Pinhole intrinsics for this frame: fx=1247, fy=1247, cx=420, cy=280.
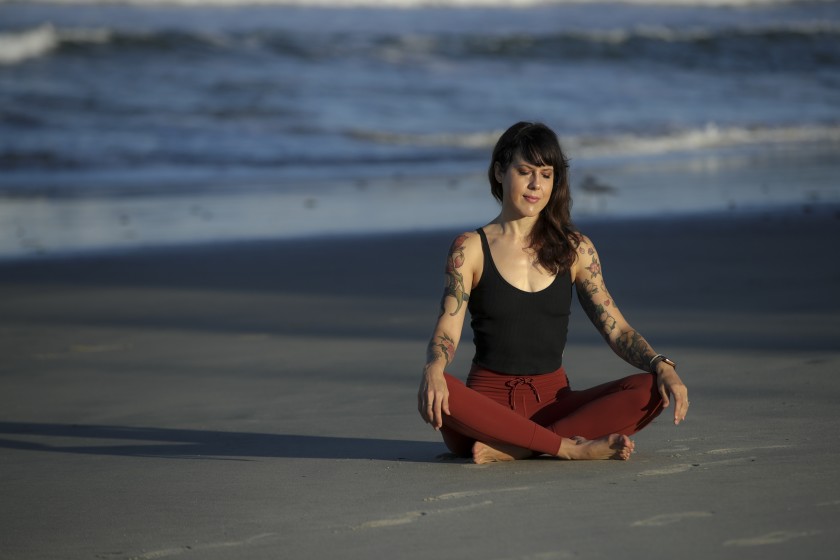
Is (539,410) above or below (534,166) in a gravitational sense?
below

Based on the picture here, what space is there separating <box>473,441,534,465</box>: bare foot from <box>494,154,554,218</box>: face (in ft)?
2.53

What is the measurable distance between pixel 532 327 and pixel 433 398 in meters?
0.53

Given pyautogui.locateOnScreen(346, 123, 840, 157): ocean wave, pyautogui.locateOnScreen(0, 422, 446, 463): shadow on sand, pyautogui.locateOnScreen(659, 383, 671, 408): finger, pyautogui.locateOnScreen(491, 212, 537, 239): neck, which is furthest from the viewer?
pyautogui.locateOnScreen(346, 123, 840, 157): ocean wave

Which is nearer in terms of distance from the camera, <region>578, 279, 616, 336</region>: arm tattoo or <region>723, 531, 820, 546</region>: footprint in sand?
<region>723, 531, 820, 546</region>: footprint in sand

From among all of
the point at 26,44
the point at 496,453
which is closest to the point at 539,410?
the point at 496,453

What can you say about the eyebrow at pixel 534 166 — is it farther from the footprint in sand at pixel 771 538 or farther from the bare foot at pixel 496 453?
the footprint in sand at pixel 771 538

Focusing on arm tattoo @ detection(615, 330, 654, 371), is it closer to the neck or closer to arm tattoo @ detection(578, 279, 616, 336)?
arm tattoo @ detection(578, 279, 616, 336)

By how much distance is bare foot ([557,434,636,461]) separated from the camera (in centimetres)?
392

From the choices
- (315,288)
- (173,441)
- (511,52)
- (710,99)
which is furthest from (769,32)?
(173,441)

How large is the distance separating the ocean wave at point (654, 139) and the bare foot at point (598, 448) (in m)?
14.2

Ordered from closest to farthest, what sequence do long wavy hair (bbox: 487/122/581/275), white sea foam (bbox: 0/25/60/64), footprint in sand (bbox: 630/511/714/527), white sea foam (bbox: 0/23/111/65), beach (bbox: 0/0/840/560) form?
footprint in sand (bbox: 630/511/714/527) < beach (bbox: 0/0/840/560) < long wavy hair (bbox: 487/122/581/275) < white sea foam (bbox: 0/25/60/64) < white sea foam (bbox: 0/23/111/65)

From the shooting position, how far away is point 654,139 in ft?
64.1

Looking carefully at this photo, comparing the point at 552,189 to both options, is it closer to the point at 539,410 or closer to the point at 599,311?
the point at 599,311

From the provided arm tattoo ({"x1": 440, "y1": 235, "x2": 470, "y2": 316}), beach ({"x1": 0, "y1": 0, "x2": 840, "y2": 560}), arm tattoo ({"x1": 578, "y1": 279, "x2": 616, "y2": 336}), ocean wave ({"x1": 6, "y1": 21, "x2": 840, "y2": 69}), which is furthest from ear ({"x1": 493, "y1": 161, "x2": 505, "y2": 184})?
ocean wave ({"x1": 6, "y1": 21, "x2": 840, "y2": 69})
